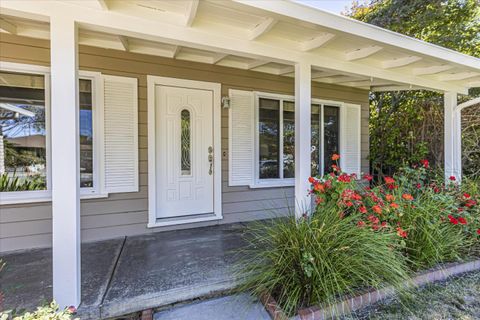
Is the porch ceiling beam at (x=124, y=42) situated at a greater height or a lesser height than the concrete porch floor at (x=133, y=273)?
greater

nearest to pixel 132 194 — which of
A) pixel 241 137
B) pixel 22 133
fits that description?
pixel 22 133

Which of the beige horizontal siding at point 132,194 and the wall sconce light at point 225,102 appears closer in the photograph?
the beige horizontal siding at point 132,194

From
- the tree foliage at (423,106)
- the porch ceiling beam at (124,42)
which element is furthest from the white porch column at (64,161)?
the tree foliage at (423,106)

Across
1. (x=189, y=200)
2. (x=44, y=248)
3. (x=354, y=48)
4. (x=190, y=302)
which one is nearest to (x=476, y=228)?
(x=354, y=48)

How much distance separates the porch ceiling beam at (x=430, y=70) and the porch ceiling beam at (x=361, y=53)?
1.26 metres

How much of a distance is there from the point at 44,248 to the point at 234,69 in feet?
10.9

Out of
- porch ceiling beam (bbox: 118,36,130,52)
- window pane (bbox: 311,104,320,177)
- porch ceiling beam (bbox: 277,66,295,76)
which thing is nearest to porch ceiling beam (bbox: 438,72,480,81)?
window pane (bbox: 311,104,320,177)

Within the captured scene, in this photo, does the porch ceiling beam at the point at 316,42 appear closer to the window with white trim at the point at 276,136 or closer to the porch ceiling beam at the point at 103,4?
the window with white trim at the point at 276,136

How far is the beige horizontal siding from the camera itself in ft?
9.32

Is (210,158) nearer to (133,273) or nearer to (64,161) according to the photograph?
(133,273)

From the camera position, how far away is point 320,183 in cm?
255

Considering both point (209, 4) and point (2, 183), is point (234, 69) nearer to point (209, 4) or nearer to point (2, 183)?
point (209, 4)

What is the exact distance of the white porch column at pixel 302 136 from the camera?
2.70 metres

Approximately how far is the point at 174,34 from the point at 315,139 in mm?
3257
